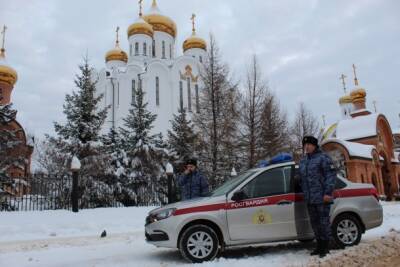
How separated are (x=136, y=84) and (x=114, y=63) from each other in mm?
7012

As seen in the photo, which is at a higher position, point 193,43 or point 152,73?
point 193,43

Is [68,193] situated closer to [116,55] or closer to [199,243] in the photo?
[199,243]

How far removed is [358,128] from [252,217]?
106 feet

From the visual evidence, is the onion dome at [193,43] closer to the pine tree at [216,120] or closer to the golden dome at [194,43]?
the golden dome at [194,43]

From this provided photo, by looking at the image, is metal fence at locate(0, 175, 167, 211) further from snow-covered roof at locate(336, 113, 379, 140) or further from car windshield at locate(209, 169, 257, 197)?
snow-covered roof at locate(336, 113, 379, 140)

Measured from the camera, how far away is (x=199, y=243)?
5938 millimetres

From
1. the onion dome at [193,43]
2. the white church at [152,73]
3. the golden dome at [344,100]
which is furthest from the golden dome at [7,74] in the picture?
the golden dome at [344,100]

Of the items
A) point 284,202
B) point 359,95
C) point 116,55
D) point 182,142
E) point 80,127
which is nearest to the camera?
point 284,202

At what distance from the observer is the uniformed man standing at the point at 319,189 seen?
5.89 metres

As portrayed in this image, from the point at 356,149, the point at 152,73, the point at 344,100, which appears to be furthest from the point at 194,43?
the point at 356,149

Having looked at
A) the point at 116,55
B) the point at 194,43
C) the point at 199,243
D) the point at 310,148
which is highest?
the point at 194,43

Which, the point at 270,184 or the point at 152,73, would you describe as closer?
the point at 270,184

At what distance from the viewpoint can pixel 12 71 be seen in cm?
3388

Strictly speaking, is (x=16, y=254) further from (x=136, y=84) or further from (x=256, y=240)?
(x=136, y=84)
